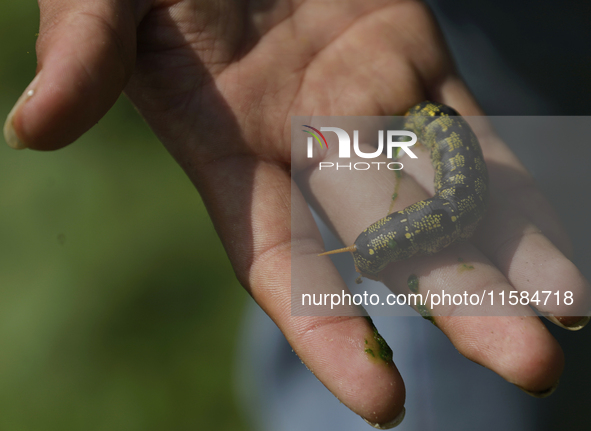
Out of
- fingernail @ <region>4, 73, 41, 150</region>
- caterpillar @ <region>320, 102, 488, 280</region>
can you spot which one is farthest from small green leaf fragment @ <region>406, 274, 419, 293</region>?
fingernail @ <region>4, 73, 41, 150</region>

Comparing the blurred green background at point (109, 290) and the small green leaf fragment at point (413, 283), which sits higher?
the small green leaf fragment at point (413, 283)

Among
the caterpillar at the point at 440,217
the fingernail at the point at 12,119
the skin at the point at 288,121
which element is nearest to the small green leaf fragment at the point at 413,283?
the skin at the point at 288,121

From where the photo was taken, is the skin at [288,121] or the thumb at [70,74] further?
the skin at [288,121]

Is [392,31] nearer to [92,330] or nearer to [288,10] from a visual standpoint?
[288,10]

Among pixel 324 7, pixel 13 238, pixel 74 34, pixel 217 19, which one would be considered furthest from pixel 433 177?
pixel 13 238

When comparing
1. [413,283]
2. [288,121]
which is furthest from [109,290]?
[413,283]

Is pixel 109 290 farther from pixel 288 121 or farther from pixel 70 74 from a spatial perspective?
pixel 70 74

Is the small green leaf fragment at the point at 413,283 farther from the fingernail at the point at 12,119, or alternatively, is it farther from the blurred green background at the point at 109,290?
the blurred green background at the point at 109,290
